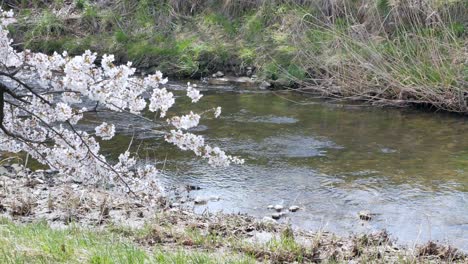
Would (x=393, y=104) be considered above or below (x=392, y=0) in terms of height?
below

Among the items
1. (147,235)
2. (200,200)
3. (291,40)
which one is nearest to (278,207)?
(200,200)

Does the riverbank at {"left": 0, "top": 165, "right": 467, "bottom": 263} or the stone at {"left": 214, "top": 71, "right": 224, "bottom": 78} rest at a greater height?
the riverbank at {"left": 0, "top": 165, "right": 467, "bottom": 263}

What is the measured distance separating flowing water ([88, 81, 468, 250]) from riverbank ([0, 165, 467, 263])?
2.12 ft

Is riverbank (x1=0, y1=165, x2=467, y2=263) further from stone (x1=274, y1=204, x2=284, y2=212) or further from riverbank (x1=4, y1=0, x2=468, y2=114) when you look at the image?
riverbank (x1=4, y1=0, x2=468, y2=114)

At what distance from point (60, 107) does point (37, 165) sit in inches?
147

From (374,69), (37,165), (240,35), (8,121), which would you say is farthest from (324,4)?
(8,121)

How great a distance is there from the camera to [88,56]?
5.63 metres

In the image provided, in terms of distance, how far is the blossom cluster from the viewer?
5.68 meters

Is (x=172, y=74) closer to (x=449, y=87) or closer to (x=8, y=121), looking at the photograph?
(x=449, y=87)

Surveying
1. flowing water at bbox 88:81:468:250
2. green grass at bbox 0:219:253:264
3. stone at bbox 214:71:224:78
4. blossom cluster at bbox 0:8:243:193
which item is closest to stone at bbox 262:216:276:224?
flowing water at bbox 88:81:468:250

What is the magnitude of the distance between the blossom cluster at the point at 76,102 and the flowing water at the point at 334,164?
102cm

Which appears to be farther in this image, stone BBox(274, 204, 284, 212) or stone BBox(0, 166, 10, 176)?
stone BBox(0, 166, 10, 176)

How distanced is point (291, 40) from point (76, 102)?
32.2 feet

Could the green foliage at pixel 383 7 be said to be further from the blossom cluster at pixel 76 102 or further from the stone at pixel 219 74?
the blossom cluster at pixel 76 102
